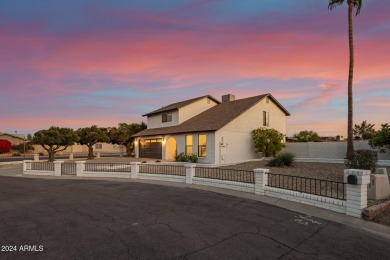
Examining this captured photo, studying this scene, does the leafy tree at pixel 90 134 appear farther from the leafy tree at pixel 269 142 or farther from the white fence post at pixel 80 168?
the leafy tree at pixel 269 142

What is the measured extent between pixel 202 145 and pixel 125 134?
679 inches

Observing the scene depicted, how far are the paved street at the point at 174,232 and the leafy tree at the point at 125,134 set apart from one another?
27.6 m

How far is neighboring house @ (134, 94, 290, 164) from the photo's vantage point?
76.5 feet

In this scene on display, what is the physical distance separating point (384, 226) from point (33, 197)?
13.3 meters

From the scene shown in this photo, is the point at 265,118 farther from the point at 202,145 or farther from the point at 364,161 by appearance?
the point at 364,161

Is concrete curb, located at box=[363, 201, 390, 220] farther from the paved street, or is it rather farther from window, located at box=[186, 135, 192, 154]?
window, located at box=[186, 135, 192, 154]

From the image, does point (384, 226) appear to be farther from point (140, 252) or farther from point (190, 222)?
point (140, 252)

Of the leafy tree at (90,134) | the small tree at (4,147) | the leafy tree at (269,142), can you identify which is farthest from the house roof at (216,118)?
the small tree at (4,147)

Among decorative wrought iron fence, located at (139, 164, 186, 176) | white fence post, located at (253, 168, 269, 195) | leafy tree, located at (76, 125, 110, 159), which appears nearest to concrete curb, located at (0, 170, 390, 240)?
white fence post, located at (253, 168, 269, 195)

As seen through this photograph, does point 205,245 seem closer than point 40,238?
Yes

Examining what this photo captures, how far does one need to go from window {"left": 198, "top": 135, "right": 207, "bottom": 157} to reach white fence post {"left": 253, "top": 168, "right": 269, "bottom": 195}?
13.8m

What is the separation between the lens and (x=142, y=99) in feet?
120

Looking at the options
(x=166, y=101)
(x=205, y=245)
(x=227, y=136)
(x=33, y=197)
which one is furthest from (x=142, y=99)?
(x=205, y=245)

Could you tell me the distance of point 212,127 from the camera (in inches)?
904
